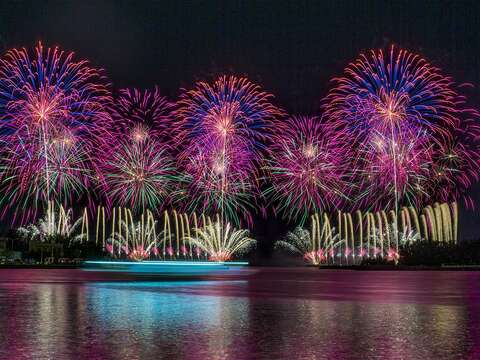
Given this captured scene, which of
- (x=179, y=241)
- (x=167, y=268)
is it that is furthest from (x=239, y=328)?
(x=179, y=241)

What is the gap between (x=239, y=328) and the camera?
13891 millimetres

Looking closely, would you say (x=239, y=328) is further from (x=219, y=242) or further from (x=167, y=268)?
(x=219, y=242)

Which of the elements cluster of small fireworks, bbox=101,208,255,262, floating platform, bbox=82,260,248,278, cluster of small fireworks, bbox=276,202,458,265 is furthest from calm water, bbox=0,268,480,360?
cluster of small fireworks, bbox=101,208,255,262

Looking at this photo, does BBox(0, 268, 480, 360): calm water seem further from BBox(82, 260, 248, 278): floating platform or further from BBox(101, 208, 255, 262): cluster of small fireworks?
BBox(101, 208, 255, 262): cluster of small fireworks

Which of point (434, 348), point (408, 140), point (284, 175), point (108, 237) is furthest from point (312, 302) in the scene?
point (108, 237)

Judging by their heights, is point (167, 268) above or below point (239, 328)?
above

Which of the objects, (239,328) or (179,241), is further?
(179,241)

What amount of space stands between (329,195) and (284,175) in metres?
4.11

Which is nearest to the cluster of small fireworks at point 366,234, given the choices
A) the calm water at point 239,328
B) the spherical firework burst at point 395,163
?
the spherical firework burst at point 395,163

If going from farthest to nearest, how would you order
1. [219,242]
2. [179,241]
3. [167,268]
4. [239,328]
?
[179,241]
[219,242]
[167,268]
[239,328]

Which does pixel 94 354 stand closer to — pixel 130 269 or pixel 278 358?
pixel 278 358

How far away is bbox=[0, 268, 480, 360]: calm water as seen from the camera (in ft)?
35.6

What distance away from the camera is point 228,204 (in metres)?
60.7

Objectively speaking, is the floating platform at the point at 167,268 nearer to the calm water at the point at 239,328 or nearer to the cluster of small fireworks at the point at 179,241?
the cluster of small fireworks at the point at 179,241
